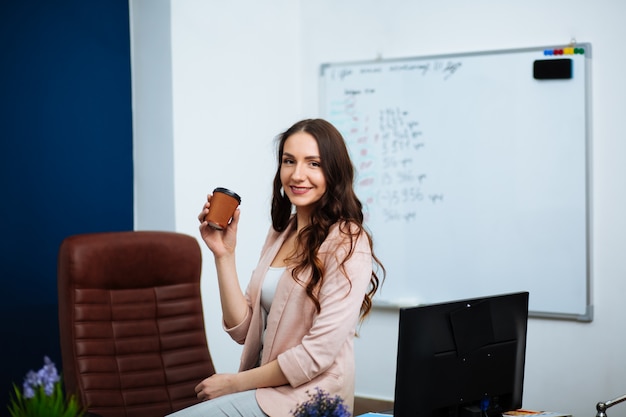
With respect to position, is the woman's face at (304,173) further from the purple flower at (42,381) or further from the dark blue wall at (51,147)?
the dark blue wall at (51,147)

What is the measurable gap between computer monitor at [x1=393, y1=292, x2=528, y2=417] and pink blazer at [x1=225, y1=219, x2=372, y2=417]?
1.00 ft

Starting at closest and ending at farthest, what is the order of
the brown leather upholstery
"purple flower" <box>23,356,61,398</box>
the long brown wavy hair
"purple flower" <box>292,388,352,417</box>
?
1. "purple flower" <box>23,356,61,398</box>
2. "purple flower" <box>292,388,352,417</box>
3. the long brown wavy hair
4. the brown leather upholstery

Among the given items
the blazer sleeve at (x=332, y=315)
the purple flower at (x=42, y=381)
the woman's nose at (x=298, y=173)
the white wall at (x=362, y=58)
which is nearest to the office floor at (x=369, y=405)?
the white wall at (x=362, y=58)

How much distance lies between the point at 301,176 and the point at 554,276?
1872 millimetres

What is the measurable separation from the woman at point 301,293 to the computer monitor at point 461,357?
1.04ft

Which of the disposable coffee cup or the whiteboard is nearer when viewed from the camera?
the disposable coffee cup

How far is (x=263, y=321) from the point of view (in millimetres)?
2061

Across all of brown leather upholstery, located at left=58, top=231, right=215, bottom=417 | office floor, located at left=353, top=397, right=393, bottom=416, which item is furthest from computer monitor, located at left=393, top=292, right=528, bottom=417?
office floor, located at left=353, top=397, right=393, bottom=416

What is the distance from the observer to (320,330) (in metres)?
1.85

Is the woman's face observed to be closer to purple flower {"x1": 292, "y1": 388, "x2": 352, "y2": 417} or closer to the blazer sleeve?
the blazer sleeve

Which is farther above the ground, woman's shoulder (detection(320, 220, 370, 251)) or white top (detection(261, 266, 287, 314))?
woman's shoulder (detection(320, 220, 370, 251))

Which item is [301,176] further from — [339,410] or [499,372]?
[339,410]

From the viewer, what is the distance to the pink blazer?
73.2 inches

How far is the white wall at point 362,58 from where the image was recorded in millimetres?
3297
